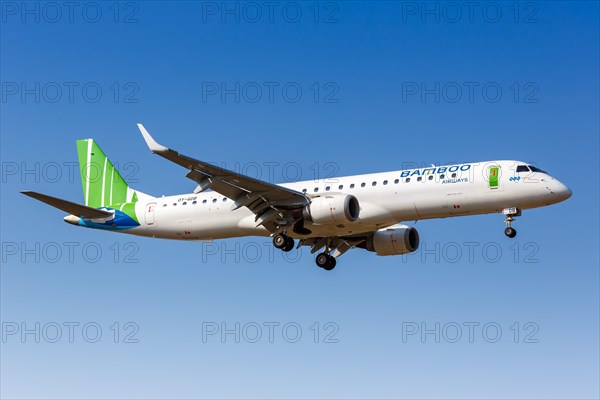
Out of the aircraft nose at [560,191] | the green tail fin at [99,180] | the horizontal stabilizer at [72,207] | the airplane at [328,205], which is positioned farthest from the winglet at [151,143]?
the aircraft nose at [560,191]

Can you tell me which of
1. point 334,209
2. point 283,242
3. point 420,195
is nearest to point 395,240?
point 283,242

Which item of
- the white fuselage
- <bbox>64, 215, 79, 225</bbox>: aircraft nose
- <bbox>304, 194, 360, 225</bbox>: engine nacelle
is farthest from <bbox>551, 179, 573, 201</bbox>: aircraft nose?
<bbox>64, 215, 79, 225</bbox>: aircraft nose

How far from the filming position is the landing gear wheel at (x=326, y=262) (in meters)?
52.2

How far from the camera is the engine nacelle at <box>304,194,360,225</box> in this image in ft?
151

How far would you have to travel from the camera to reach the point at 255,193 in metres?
47.2

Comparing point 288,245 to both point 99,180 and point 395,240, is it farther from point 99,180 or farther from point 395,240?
point 99,180

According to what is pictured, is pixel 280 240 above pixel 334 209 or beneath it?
beneath

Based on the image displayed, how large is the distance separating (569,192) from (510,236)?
315cm

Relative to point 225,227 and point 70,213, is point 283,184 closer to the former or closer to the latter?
point 225,227

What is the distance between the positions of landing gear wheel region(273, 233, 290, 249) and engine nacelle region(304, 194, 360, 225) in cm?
231

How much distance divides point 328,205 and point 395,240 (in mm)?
6470

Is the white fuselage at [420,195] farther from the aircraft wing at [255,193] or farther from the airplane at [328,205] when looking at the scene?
the aircraft wing at [255,193]

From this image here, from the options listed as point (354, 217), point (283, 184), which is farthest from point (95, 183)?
point (354, 217)

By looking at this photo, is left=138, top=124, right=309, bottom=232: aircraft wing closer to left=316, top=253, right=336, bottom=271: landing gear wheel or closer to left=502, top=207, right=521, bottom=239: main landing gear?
left=316, top=253, right=336, bottom=271: landing gear wheel
